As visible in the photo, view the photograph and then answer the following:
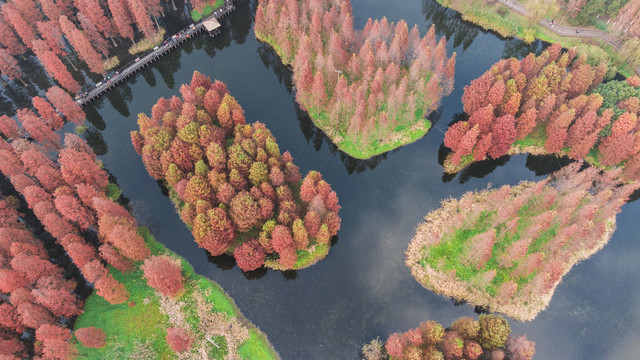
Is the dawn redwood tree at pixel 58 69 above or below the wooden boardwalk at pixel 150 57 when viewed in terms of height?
above

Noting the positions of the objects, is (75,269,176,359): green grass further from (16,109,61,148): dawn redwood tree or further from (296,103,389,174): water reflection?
(296,103,389,174): water reflection

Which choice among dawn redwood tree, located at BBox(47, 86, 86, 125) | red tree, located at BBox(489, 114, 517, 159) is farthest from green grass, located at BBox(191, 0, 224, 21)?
red tree, located at BBox(489, 114, 517, 159)

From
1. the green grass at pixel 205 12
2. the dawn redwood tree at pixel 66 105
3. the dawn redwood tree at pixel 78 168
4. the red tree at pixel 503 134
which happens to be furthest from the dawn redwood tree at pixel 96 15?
the red tree at pixel 503 134

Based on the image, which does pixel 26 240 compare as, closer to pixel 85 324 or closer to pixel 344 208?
pixel 85 324

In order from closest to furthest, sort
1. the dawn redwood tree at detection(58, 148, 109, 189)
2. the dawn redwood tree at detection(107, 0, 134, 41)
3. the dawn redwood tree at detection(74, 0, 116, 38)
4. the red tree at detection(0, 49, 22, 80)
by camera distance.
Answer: the dawn redwood tree at detection(58, 148, 109, 189) → the red tree at detection(0, 49, 22, 80) → the dawn redwood tree at detection(74, 0, 116, 38) → the dawn redwood tree at detection(107, 0, 134, 41)

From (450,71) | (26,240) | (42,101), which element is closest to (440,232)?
(450,71)

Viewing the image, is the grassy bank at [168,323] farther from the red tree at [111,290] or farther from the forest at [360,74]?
the forest at [360,74]
